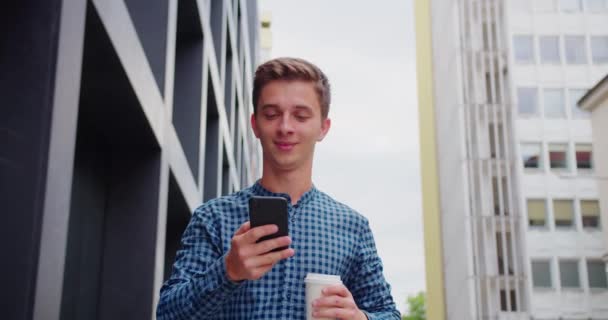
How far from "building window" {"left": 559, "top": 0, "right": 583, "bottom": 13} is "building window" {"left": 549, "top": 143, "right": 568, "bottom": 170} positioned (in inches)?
292

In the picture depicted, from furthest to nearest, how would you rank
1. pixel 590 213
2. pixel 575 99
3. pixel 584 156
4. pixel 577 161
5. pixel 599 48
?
pixel 599 48, pixel 575 99, pixel 584 156, pixel 577 161, pixel 590 213

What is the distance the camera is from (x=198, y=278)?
2.14 metres

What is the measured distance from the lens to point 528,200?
3419cm

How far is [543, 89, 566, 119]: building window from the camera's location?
3484 centimetres

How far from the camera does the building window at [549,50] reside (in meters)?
35.7

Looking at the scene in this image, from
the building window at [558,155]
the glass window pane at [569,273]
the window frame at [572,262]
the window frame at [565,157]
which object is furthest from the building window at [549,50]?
the glass window pane at [569,273]

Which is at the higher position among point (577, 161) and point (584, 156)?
point (584, 156)

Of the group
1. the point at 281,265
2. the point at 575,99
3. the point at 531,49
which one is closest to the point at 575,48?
the point at 531,49

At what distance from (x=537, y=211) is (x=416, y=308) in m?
34.8

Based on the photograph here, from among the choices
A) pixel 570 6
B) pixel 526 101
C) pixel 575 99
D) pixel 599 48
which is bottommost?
pixel 575 99

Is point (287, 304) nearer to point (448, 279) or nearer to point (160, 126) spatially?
point (160, 126)

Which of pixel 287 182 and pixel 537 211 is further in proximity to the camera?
pixel 537 211

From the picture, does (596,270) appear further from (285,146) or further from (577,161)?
(285,146)

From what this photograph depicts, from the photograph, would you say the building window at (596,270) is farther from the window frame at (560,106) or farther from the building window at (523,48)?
the building window at (523,48)
